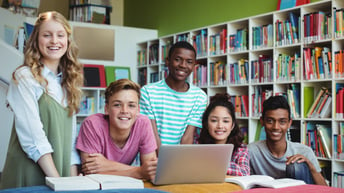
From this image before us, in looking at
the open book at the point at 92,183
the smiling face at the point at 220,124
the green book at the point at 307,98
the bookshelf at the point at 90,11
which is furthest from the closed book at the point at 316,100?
the bookshelf at the point at 90,11

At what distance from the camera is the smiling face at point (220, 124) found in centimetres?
261

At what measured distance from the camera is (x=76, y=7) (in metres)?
6.74

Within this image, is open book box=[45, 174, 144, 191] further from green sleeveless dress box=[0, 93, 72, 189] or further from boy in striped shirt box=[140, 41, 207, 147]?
boy in striped shirt box=[140, 41, 207, 147]

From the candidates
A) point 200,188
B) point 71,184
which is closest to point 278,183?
point 200,188

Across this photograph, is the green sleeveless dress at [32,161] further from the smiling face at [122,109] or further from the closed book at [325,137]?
the closed book at [325,137]

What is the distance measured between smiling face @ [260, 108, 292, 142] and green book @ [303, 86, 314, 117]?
1.11 m

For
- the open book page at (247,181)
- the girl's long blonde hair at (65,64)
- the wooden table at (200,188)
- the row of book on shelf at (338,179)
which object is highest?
the girl's long blonde hair at (65,64)

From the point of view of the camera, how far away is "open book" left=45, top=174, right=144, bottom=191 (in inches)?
61.8

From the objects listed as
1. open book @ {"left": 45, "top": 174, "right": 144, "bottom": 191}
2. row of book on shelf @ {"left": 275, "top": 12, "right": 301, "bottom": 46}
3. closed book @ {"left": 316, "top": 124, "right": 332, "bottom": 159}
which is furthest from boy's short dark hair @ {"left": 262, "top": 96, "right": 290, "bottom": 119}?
open book @ {"left": 45, "top": 174, "right": 144, "bottom": 191}

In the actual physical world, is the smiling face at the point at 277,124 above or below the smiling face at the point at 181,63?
below

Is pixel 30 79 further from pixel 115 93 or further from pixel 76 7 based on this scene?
pixel 76 7

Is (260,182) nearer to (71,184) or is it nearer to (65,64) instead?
(71,184)

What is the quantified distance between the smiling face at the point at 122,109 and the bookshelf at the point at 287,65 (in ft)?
6.95

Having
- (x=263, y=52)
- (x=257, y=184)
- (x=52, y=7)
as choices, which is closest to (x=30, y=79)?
(x=257, y=184)
